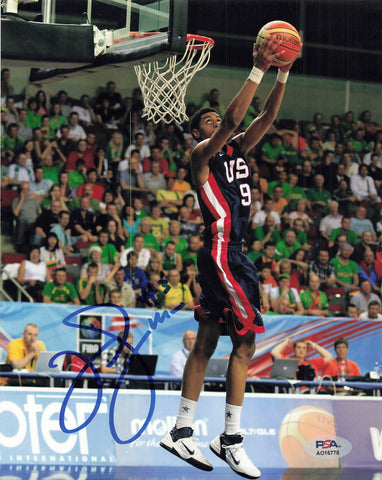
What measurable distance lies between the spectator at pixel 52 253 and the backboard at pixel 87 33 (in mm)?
4788

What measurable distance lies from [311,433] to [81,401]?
8.91 feet

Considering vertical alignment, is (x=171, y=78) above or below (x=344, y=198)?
above

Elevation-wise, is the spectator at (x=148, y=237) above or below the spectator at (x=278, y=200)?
below

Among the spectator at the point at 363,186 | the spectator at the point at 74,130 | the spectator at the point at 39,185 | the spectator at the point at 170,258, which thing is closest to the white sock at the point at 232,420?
the spectator at the point at 170,258

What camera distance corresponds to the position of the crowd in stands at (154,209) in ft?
38.2

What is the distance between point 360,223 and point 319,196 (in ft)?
Result: 2.66

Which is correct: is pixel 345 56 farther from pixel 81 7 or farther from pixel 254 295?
pixel 254 295

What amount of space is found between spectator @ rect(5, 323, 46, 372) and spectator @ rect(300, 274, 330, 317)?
4.31m

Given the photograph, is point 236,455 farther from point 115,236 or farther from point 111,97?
point 111,97

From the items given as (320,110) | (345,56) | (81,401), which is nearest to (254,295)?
(81,401)

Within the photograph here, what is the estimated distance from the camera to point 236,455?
18.1 ft

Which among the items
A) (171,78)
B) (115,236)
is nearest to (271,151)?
(115,236)

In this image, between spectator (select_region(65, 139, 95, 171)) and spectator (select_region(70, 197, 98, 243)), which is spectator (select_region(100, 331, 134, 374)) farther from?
spectator (select_region(65, 139, 95, 171))

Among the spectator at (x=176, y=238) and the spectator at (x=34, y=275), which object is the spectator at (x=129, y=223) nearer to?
the spectator at (x=176, y=238)
